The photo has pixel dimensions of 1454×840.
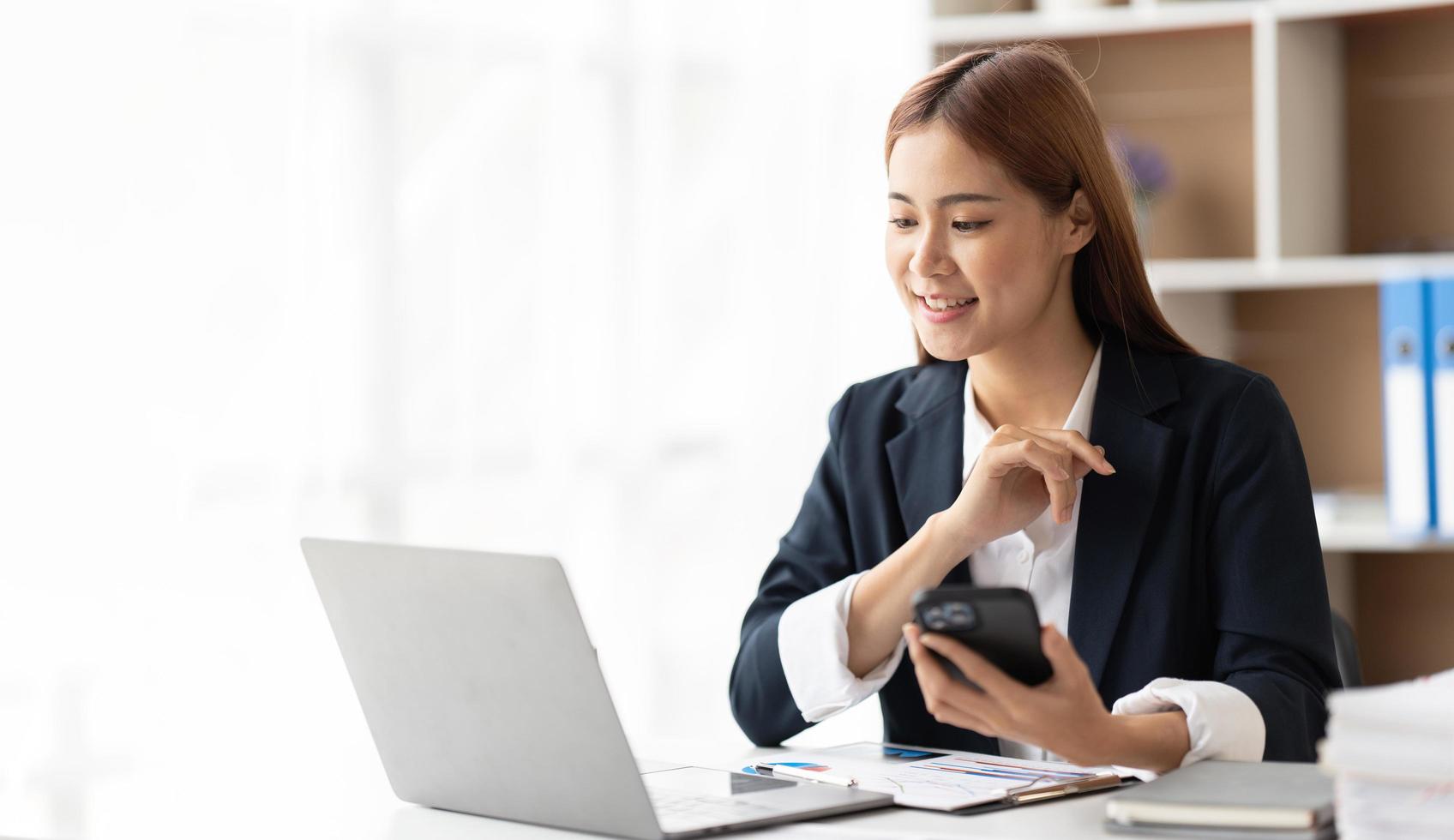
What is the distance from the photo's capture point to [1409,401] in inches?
108

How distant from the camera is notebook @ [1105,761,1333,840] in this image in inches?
44.0

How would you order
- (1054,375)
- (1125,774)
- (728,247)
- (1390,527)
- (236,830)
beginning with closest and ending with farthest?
(236,830) < (1125,774) < (1054,375) < (1390,527) < (728,247)

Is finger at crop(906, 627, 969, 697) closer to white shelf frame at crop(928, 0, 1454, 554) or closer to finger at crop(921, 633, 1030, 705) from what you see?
finger at crop(921, 633, 1030, 705)

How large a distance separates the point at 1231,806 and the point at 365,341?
141 centimetres

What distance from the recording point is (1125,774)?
1408 mm

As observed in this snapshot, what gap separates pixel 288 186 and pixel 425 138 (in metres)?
0.34

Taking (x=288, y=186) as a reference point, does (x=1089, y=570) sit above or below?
below

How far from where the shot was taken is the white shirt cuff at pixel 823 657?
5.30 ft

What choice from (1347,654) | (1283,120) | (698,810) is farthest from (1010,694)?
(1283,120)

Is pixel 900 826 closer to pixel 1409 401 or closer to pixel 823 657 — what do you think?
pixel 823 657

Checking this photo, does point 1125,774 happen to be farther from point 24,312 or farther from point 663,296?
point 663,296

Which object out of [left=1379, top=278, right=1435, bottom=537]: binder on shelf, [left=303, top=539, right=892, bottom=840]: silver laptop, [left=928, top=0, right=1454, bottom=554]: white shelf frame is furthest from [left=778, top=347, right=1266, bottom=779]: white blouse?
[left=928, top=0, right=1454, bottom=554]: white shelf frame

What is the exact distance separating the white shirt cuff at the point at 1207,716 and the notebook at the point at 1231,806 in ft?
0.53

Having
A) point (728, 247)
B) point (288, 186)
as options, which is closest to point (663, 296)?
point (728, 247)
